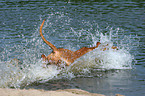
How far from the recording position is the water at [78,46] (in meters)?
10.8

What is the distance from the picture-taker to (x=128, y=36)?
18.0 meters

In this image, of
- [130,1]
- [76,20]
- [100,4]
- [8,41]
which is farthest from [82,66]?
[130,1]

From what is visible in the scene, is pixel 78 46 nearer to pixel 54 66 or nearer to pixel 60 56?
pixel 54 66

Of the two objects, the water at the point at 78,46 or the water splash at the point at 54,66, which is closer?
the water at the point at 78,46

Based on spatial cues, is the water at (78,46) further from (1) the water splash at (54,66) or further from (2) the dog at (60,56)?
(2) the dog at (60,56)

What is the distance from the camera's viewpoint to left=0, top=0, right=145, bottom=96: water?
35.5ft

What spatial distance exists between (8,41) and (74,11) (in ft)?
37.8

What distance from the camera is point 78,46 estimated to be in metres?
16.0

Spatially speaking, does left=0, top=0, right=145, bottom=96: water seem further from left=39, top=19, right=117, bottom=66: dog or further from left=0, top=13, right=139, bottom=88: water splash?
left=39, top=19, right=117, bottom=66: dog

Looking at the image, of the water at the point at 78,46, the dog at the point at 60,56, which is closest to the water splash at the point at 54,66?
the water at the point at 78,46

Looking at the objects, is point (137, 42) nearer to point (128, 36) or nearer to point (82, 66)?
point (128, 36)

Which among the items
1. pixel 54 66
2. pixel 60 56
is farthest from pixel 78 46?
pixel 60 56

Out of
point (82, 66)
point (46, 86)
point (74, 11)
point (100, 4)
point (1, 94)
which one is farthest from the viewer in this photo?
point (100, 4)

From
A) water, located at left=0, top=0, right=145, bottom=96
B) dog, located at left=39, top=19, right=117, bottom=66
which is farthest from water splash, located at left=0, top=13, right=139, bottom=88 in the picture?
dog, located at left=39, top=19, right=117, bottom=66
